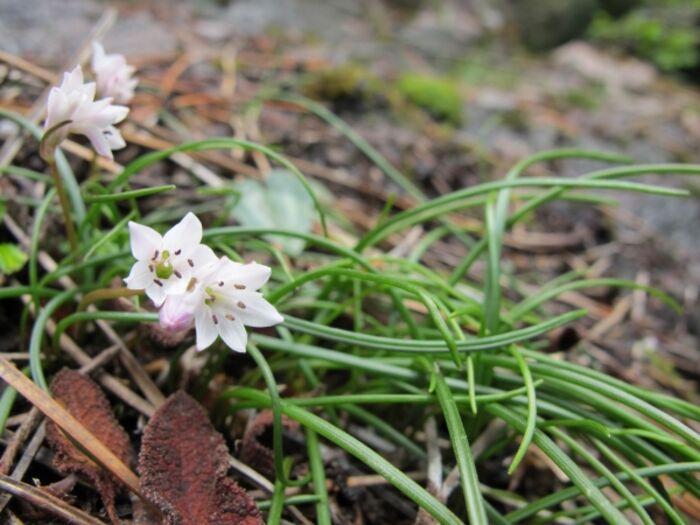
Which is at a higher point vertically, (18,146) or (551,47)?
(18,146)

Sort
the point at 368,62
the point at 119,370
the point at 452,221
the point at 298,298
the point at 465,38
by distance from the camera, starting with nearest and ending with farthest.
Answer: the point at 119,370 < the point at 298,298 < the point at 452,221 < the point at 368,62 < the point at 465,38

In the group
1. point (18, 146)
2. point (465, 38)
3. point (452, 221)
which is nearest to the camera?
point (18, 146)

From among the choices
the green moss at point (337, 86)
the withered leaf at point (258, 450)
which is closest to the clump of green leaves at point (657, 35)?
the green moss at point (337, 86)

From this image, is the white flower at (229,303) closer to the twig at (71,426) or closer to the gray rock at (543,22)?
the twig at (71,426)

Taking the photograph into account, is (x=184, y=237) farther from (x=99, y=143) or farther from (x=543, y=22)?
(x=543, y=22)

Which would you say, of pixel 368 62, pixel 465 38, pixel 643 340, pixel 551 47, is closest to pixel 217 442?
pixel 643 340

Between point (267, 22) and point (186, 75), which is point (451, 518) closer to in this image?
point (186, 75)

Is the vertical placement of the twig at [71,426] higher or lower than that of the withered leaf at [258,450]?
higher

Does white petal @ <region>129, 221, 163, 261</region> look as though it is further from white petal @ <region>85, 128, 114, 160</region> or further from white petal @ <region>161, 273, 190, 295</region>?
white petal @ <region>85, 128, 114, 160</region>

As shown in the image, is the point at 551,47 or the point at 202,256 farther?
the point at 551,47
